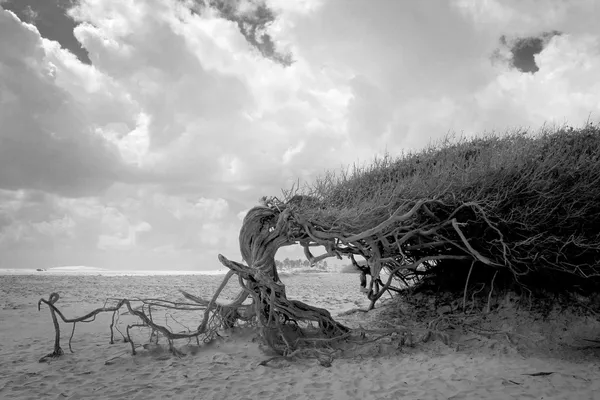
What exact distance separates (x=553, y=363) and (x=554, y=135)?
568 cm

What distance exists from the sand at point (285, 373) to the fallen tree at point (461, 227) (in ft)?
2.15

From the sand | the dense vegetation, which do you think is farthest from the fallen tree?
the sand

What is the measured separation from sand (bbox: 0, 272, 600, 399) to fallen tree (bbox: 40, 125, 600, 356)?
25.8 inches

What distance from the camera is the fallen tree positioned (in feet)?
30.1

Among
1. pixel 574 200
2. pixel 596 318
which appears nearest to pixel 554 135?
pixel 574 200

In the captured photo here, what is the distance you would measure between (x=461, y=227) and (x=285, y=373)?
17.8 feet

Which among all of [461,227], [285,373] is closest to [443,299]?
[461,227]

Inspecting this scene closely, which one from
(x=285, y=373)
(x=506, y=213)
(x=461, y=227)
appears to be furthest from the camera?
(x=461, y=227)

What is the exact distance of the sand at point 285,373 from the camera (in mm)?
6969

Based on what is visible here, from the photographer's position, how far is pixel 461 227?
33.3 feet

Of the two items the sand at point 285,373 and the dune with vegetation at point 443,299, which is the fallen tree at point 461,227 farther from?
the sand at point 285,373

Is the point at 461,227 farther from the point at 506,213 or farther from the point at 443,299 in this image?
the point at 443,299

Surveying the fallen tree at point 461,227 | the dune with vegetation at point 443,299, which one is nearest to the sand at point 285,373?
the dune with vegetation at point 443,299

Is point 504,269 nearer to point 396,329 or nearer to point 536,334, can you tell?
point 536,334
